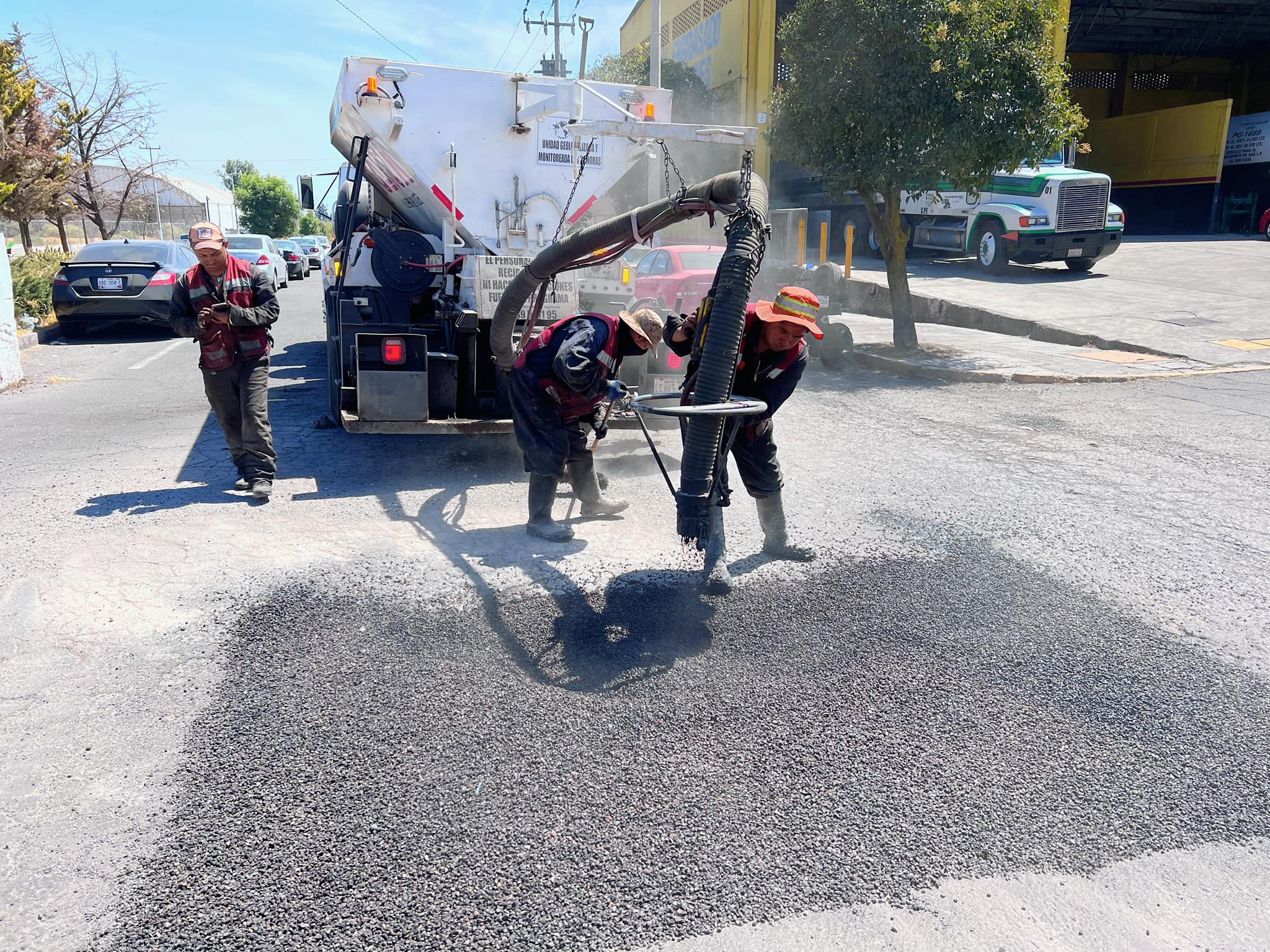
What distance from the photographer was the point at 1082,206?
18.8m

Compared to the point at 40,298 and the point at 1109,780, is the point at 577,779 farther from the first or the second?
the point at 40,298

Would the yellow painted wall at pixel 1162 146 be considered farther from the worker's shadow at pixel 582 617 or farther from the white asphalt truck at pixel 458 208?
the worker's shadow at pixel 582 617

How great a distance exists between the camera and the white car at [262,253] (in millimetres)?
20719

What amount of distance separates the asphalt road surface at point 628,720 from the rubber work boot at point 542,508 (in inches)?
4.7

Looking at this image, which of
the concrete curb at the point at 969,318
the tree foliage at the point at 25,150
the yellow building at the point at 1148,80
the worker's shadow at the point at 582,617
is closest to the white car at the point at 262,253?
the tree foliage at the point at 25,150

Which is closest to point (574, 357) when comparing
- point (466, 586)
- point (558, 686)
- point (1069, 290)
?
point (466, 586)

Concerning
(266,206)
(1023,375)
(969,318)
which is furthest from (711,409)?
(266,206)

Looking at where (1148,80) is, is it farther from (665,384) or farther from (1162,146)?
(665,384)

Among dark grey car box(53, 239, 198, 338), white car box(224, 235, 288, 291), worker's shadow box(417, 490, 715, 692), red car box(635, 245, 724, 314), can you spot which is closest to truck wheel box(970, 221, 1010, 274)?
red car box(635, 245, 724, 314)

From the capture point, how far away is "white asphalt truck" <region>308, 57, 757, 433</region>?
6.55m

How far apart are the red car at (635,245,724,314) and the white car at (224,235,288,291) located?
11860mm

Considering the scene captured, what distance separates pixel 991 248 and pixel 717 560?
17424mm

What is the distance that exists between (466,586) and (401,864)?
7.08 ft

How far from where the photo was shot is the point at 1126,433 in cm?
822
